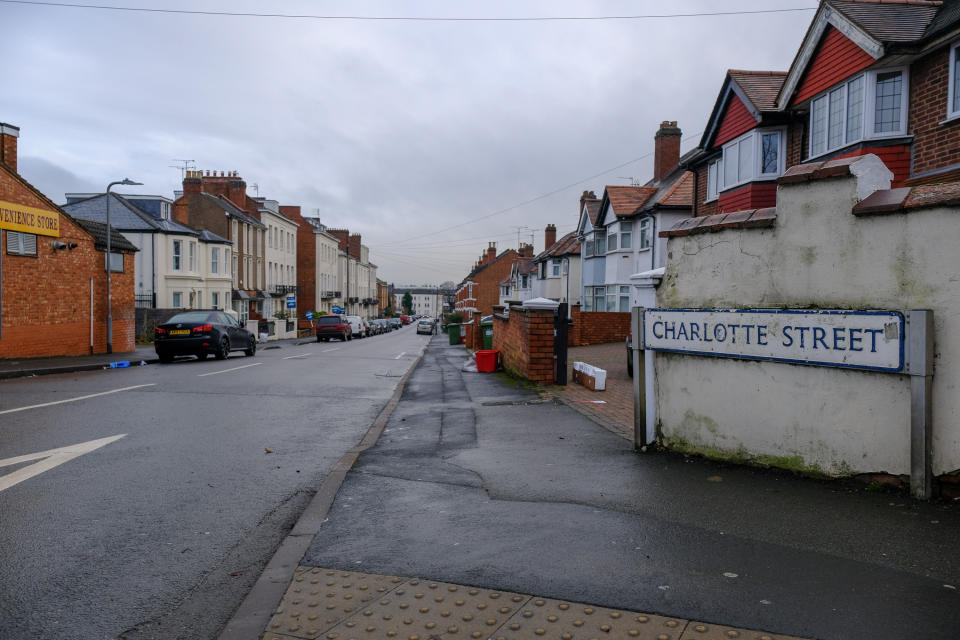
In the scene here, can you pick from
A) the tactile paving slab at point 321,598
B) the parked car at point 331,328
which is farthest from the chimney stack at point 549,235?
the tactile paving slab at point 321,598

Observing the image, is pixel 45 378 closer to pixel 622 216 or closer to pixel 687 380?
pixel 687 380

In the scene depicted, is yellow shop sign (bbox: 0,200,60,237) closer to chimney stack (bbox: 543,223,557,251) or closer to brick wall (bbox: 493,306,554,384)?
brick wall (bbox: 493,306,554,384)

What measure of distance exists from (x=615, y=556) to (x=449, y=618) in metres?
1.15

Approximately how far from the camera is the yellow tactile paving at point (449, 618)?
114 inches

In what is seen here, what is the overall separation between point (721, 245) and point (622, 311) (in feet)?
91.5

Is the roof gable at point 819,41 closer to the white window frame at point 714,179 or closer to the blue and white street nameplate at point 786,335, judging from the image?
the white window frame at point 714,179

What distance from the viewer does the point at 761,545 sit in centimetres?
389

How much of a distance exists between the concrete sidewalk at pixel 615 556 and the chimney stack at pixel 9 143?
2085 centimetres

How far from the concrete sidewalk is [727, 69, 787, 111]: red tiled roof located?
50.7 feet

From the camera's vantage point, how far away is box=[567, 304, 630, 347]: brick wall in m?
30.1

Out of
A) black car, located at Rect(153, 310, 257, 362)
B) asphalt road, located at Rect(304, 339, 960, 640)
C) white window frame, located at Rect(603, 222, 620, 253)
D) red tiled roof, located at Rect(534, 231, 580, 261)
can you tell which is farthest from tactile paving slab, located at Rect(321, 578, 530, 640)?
red tiled roof, located at Rect(534, 231, 580, 261)

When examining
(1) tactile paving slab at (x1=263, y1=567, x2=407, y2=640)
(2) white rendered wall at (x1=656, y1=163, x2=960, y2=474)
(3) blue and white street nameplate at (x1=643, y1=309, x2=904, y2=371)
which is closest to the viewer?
(1) tactile paving slab at (x1=263, y1=567, x2=407, y2=640)

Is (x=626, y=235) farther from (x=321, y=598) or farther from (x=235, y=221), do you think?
(x=321, y=598)

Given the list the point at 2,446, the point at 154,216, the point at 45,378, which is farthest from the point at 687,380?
the point at 154,216
